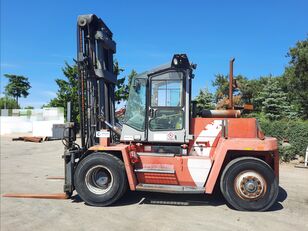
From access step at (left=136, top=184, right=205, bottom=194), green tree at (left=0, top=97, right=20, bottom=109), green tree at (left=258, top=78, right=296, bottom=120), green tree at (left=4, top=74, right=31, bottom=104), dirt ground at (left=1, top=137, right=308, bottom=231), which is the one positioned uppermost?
green tree at (left=4, top=74, right=31, bottom=104)

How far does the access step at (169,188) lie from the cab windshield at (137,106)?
48.0 inches

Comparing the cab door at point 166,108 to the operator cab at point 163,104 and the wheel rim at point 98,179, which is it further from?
the wheel rim at point 98,179

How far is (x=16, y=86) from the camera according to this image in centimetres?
9738

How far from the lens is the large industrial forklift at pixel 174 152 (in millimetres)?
6051

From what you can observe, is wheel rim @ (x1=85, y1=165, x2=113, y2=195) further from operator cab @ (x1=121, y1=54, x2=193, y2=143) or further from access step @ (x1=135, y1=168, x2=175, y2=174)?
operator cab @ (x1=121, y1=54, x2=193, y2=143)

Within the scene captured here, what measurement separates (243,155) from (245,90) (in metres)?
34.1

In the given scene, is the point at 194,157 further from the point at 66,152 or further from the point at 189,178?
the point at 66,152

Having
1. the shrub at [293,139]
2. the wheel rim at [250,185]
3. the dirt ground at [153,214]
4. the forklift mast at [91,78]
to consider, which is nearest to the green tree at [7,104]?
the shrub at [293,139]

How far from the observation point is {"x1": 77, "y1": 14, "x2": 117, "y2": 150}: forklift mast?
7027 mm

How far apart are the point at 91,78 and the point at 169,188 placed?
306 centimetres

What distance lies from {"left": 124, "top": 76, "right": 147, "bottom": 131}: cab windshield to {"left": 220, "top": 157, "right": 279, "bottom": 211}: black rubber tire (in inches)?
79.5

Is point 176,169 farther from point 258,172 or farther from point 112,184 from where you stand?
point 258,172

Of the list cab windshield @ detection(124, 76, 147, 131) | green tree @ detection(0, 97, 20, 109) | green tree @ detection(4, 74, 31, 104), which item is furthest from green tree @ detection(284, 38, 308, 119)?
green tree @ detection(4, 74, 31, 104)

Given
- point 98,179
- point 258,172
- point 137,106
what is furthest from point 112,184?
point 258,172
